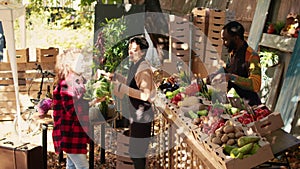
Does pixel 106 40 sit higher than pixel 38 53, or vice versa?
pixel 106 40

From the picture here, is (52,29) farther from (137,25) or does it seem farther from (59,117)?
(59,117)

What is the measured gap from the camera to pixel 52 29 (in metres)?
15.3

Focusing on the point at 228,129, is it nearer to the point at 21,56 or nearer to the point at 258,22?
the point at 258,22

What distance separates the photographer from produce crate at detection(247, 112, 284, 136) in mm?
3989

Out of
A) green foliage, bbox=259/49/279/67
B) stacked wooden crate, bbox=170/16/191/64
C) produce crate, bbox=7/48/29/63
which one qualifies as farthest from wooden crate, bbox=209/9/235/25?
produce crate, bbox=7/48/29/63

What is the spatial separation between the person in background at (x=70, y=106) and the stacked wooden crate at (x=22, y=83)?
2.96 meters

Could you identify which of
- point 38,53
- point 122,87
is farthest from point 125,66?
point 38,53

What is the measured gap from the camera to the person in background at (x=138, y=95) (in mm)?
4605

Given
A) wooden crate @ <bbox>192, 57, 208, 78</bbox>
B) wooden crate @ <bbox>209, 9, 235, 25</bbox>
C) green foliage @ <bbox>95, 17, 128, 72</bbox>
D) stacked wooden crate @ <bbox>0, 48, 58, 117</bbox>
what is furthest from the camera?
wooden crate @ <bbox>192, 57, 208, 78</bbox>

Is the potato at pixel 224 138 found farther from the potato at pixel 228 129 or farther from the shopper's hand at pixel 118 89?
the shopper's hand at pixel 118 89

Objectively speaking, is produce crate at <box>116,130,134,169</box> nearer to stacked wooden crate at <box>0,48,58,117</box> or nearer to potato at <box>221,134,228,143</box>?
potato at <box>221,134,228,143</box>

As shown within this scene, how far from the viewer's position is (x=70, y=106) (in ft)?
15.6

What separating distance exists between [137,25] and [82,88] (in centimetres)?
289

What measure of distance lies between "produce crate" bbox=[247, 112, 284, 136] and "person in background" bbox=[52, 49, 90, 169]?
1.78m
